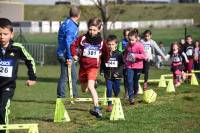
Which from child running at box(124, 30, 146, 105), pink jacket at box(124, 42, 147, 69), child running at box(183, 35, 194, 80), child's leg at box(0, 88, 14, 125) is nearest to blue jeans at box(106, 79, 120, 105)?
child running at box(124, 30, 146, 105)

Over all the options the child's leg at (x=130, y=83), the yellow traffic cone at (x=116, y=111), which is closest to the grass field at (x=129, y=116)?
the yellow traffic cone at (x=116, y=111)

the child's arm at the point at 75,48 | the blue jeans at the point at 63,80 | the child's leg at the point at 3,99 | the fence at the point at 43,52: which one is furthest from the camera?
the fence at the point at 43,52

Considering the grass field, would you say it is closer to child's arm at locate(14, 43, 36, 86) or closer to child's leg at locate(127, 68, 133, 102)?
child's leg at locate(127, 68, 133, 102)

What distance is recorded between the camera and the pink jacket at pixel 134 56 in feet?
42.6

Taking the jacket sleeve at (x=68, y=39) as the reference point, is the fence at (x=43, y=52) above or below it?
below

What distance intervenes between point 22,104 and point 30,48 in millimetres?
23159

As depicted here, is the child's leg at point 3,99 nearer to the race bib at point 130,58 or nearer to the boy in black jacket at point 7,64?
the boy in black jacket at point 7,64

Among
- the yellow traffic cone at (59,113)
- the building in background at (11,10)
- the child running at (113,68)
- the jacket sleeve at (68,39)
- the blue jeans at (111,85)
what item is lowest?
the yellow traffic cone at (59,113)

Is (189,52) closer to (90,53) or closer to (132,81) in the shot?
(132,81)

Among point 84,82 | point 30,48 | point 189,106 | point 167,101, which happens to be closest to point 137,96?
point 167,101

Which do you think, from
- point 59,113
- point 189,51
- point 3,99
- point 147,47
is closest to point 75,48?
point 59,113

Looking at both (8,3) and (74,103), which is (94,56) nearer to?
(74,103)

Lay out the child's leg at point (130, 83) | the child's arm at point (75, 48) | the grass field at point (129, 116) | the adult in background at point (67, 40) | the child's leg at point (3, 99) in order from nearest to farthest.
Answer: the child's leg at point (3, 99) → the grass field at point (129, 116) → the child's arm at point (75, 48) → the child's leg at point (130, 83) → the adult in background at point (67, 40)

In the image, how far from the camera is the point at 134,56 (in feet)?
42.7
